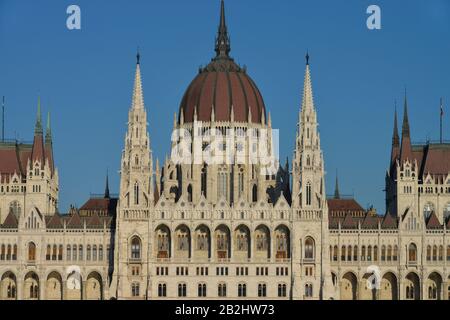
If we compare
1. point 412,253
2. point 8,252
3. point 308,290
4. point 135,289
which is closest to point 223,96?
point 135,289

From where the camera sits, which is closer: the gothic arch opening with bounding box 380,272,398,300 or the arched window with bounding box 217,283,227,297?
Answer: the arched window with bounding box 217,283,227,297

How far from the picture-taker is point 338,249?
530 feet

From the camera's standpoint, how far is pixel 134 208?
15850 centimetres

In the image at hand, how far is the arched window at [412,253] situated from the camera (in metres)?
161

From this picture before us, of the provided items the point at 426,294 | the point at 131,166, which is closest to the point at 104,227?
the point at 131,166

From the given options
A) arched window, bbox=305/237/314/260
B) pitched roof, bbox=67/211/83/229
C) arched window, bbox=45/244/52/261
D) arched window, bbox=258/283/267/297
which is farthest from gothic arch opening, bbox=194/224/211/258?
arched window, bbox=45/244/52/261

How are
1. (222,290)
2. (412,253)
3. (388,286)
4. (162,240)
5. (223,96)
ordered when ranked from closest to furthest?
(222,290) < (162,240) < (412,253) < (388,286) < (223,96)

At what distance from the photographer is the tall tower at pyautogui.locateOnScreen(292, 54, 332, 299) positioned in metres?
156

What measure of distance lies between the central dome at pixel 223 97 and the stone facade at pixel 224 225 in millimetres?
155

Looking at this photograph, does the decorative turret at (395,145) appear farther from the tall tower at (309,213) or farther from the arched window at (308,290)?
the arched window at (308,290)

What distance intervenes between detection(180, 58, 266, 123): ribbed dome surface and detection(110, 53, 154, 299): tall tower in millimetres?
9841

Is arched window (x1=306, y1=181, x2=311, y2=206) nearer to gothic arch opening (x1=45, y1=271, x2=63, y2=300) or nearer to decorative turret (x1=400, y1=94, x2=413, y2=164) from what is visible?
decorative turret (x1=400, y1=94, x2=413, y2=164)

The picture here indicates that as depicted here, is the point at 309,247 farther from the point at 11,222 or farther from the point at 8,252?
the point at 11,222

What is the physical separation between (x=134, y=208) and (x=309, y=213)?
17.8m
